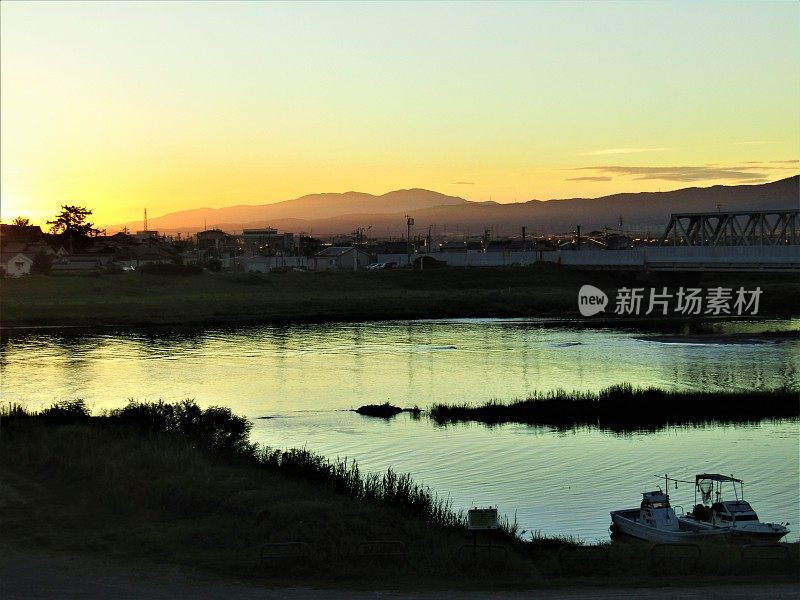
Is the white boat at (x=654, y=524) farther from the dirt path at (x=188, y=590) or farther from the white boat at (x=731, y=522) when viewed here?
the dirt path at (x=188, y=590)

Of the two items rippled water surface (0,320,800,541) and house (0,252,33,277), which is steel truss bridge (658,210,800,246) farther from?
house (0,252,33,277)

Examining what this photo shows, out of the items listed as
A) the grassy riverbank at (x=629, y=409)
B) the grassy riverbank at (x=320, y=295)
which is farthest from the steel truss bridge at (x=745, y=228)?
the grassy riverbank at (x=629, y=409)

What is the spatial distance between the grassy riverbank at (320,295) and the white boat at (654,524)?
69.0 m

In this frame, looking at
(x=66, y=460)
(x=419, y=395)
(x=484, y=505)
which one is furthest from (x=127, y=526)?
(x=419, y=395)

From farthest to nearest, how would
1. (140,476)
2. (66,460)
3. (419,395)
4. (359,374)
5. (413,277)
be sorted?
(413,277) < (359,374) < (419,395) < (66,460) < (140,476)

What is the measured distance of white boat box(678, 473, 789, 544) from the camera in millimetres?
24734

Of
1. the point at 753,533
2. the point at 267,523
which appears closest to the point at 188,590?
the point at 267,523

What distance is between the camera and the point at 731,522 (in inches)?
996

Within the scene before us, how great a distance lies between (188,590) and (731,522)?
1367 cm

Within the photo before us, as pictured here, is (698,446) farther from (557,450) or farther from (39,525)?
(39,525)

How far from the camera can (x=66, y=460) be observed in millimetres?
28922

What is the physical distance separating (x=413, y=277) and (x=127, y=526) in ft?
369

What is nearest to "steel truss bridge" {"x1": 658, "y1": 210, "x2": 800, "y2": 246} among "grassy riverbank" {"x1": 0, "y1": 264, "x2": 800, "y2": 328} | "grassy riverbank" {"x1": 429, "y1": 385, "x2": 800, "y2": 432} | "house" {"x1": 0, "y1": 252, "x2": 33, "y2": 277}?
→ "grassy riverbank" {"x1": 0, "y1": 264, "x2": 800, "y2": 328}

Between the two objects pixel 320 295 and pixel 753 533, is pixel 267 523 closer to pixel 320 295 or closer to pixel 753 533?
pixel 753 533
